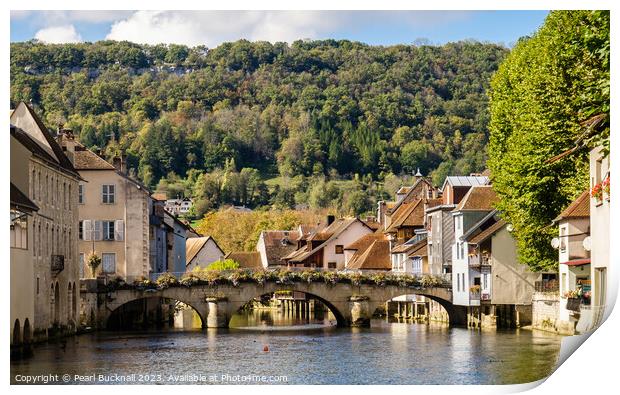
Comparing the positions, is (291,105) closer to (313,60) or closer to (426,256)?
(313,60)

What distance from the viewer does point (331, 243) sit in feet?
454

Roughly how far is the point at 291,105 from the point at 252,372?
1249 inches

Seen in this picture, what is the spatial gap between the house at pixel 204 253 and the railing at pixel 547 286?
76.0 metres

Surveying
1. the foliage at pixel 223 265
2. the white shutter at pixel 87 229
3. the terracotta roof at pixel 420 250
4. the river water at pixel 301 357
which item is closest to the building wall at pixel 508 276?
the river water at pixel 301 357

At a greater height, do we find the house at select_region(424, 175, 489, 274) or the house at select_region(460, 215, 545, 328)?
the house at select_region(424, 175, 489, 274)

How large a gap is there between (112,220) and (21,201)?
123 ft

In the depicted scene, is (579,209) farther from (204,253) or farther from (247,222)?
(204,253)

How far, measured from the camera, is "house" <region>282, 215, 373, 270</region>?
136 metres

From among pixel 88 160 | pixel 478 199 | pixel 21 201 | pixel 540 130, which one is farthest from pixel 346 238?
pixel 21 201

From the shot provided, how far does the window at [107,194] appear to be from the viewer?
93.4m

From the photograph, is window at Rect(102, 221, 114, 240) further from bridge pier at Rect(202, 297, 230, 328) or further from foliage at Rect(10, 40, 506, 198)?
bridge pier at Rect(202, 297, 230, 328)

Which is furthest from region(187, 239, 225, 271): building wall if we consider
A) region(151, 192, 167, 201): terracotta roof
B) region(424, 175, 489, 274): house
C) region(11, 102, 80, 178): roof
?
region(11, 102, 80, 178): roof

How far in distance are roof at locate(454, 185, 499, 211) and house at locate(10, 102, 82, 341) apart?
26.5 meters

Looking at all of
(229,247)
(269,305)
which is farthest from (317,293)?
(229,247)
